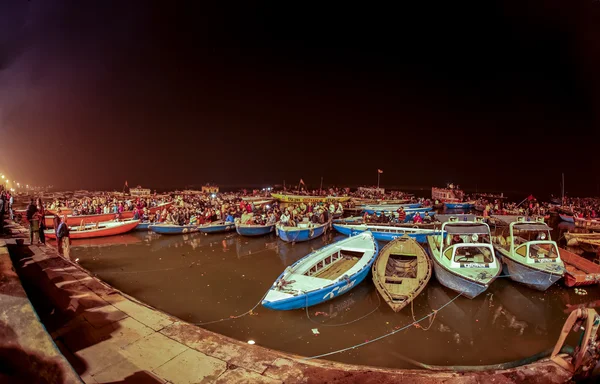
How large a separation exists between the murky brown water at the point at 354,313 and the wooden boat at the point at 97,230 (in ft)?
17.1

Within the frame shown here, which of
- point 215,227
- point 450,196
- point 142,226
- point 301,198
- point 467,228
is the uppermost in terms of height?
point 467,228

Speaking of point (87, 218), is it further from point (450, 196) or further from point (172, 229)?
point (450, 196)

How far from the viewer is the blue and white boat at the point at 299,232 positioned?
1965cm

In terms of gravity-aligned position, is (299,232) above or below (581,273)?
above

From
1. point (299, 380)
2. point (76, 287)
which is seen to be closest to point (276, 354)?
point (299, 380)

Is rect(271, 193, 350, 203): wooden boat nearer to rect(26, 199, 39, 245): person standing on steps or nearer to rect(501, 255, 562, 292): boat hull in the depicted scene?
rect(501, 255, 562, 292): boat hull

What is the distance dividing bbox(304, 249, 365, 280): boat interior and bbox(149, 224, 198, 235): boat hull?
13147 millimetres

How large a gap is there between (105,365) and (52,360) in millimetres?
2080

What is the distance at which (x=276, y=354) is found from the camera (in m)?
5.53

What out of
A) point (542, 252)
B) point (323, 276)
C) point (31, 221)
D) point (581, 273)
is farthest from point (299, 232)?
point (581, 273)

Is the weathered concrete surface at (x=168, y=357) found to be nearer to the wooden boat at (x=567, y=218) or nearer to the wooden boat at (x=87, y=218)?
the wooden boat at (x=87, y=218)

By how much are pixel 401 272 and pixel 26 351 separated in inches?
481

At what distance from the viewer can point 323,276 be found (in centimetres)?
1205

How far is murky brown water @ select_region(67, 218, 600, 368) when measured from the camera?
8.02 meters
